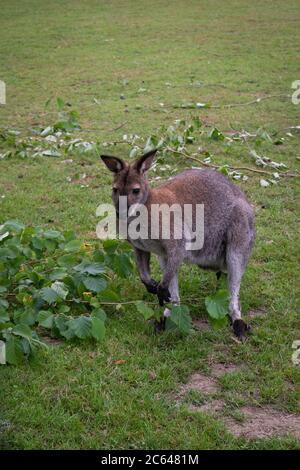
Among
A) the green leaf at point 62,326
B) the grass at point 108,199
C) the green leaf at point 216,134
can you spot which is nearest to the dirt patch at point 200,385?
the grass at point 108,199

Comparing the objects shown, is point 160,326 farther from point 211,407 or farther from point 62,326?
point 211,407

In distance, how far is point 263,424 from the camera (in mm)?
2695

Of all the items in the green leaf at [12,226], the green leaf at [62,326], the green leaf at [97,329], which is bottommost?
the green leaf at [62,326]

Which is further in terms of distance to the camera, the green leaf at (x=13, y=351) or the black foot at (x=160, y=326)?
the black foot at (x=160, y=326)

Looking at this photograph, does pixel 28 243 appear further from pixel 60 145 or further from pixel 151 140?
pixel 60 145

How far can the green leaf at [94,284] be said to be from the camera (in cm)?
340

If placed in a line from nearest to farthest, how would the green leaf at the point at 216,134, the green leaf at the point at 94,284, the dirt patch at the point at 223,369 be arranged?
the dirt patch at the point at 223,369 → the green leaf at the point at 94,284 → the green leaf at the point at 216,134

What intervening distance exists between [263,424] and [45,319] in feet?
4.05

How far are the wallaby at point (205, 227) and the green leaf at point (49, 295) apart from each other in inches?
20.7

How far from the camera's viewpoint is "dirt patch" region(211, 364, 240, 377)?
3.07 meters

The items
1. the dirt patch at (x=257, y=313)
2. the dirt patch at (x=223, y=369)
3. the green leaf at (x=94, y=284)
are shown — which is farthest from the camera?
the dirt patch at (x=257, y=313)

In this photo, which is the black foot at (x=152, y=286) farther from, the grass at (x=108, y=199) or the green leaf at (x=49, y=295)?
the green leaf at (x=49, y=295)

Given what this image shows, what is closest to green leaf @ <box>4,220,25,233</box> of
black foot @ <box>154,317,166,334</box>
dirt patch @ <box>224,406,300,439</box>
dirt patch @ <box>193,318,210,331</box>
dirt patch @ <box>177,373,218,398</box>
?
black foot @ <box>154,317,166,334</box>
